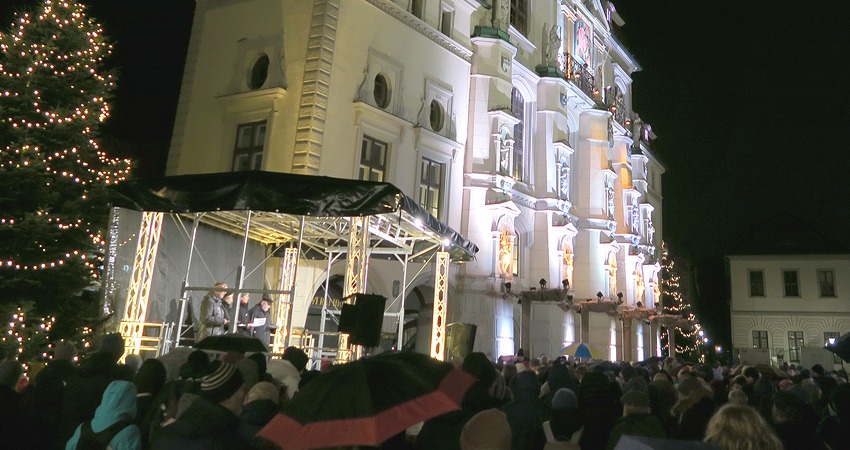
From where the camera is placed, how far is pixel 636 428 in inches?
187

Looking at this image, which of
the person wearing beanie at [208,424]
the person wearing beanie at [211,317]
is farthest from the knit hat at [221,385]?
the person wearing beanie at [211,317]

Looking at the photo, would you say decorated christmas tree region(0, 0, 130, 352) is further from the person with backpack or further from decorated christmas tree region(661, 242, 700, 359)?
decorated christmas tree region(661, 242, 700, 359)

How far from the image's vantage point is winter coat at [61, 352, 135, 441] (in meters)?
6.02

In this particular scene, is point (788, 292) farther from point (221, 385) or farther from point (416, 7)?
point (221, 385)

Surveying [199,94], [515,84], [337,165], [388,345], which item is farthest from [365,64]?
[515,84]

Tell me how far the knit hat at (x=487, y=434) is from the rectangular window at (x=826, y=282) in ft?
181

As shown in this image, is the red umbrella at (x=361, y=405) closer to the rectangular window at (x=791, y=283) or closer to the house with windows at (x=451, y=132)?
the house with windows at (x=451, y=132)

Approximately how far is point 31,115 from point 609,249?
27.5m

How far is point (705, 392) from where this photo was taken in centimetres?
620

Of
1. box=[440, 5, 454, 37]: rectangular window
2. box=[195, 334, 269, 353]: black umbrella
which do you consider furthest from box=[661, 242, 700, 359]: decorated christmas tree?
box=[195, 334, 269, 353]: black umbrella

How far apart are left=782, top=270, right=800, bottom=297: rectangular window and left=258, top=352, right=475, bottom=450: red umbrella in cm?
5512

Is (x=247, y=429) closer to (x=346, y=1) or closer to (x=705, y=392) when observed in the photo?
(x=705, y=392)

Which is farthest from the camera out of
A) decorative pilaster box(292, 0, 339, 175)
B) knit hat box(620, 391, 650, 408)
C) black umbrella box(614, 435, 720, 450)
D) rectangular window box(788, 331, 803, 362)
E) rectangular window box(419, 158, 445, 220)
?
rectangular window box(788, 331, 803, 362)

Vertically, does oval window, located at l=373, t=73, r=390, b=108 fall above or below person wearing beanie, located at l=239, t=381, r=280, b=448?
above
